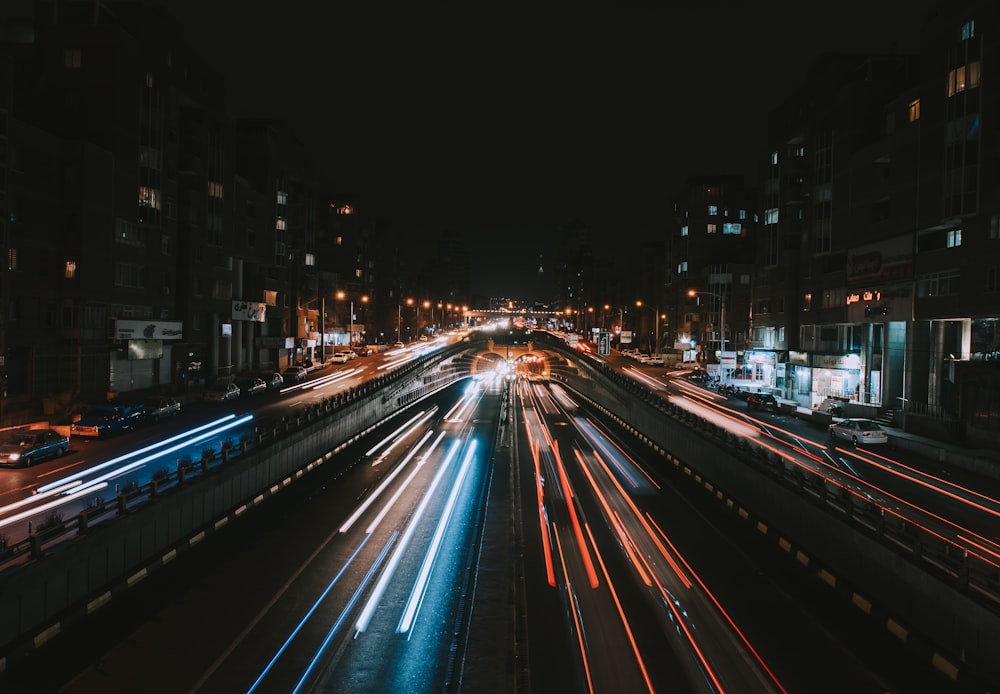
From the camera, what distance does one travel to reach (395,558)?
23.3m

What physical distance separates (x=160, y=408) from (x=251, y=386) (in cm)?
1644

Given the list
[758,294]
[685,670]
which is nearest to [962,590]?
[685,670]

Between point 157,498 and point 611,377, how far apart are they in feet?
173

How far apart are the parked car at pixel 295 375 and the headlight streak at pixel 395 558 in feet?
119

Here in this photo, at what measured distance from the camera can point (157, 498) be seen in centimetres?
2138

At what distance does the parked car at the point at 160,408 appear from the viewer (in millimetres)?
42812

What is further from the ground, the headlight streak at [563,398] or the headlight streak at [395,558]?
the headlight streak at [395,558]

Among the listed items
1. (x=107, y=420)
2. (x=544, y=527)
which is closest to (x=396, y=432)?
(x=107, y=420)

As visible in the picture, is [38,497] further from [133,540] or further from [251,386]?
Answer: [251,386]

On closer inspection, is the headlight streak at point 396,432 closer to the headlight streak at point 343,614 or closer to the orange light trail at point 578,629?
the headlight streak at point 343,614

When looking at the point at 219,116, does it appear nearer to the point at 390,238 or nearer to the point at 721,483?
the point at 721,483

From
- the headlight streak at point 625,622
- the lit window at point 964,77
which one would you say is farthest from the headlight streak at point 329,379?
the lit window at point 964,77

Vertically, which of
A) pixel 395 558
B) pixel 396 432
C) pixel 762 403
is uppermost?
pixel 762 403

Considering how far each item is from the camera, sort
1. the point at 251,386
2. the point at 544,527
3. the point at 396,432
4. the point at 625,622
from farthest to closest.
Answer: the point at 251,386 → the point at 396,432 → the point at 544,527 → the point at 625,622
